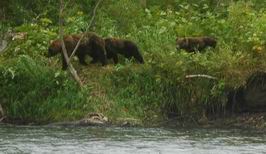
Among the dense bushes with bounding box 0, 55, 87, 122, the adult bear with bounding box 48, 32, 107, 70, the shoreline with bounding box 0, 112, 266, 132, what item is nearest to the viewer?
the shoreline with bounding box 0, 112, 266, 132

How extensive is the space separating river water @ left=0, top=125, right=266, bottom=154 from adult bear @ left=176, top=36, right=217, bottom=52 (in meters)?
2.93

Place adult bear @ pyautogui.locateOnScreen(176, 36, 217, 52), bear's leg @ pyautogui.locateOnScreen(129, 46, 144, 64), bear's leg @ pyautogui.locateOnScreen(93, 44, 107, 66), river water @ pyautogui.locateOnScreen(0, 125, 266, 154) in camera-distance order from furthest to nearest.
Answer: adult bear @ pyautogui.locateOnScreen(176, 36, 217, 52) → bear's leg @ pyautogui.locateOnScreen(129, 46, 144, 64) → bear's leg @ pyautogui.locateOnScreen(93, 44, 107, 66) → river water @ pyautogui.locateOnScreen(0, 125, 266, 154)

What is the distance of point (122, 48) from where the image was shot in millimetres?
18750

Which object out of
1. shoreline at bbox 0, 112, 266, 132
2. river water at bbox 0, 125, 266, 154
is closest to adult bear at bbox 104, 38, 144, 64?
shoreline at bbox 0, 112, 266, 132

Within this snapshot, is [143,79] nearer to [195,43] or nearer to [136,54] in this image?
[136,54]

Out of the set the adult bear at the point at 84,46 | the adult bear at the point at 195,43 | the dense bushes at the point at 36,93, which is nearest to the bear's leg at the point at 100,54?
the adult bear at the point at 84,46

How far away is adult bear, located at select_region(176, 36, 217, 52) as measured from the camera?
18906 mm

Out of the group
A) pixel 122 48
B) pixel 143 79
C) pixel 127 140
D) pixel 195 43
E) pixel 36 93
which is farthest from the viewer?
pixel 195 43

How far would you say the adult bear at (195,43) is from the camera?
18906 mm

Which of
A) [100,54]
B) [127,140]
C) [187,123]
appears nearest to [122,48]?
[100,54]

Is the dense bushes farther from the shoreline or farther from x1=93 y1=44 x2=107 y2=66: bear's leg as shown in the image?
x1=93 y1=44 x2=107 y2=66: bear's leg

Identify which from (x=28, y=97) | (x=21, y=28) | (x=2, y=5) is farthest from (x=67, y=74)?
(x=2, y=5)

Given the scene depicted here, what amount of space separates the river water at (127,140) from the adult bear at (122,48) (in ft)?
8.73

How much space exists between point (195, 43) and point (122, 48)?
174 centimetres
